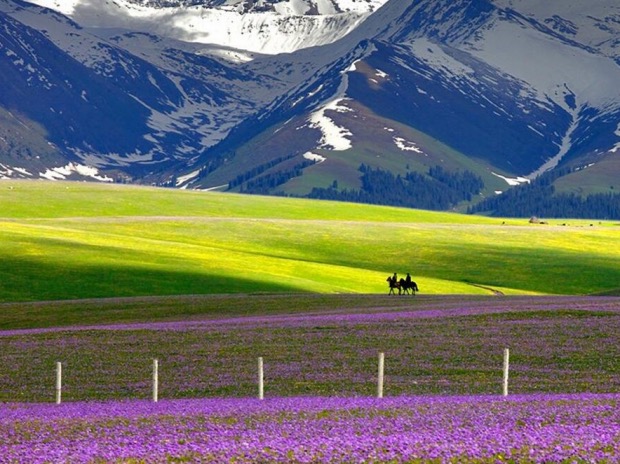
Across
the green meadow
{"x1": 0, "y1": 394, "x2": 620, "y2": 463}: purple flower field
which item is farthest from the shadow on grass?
{"x1": 0, "y1": 394, "x2": 620, "y2": 463}: purple flower field

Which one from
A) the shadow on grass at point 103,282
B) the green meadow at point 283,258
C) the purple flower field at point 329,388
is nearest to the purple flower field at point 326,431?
the purple flower field at point 329,388

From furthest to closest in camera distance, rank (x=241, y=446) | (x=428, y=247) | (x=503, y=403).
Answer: (x=428, y=247), (x=503, y=403), (x=241, y=446)

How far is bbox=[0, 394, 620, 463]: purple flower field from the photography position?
84.2ft

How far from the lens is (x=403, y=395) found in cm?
4066

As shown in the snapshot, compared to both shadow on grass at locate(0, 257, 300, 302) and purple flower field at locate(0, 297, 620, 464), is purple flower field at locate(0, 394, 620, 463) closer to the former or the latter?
purple flower field at locate(0, 297, 620, 464)

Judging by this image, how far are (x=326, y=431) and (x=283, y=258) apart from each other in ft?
375

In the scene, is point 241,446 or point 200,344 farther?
point 200,344

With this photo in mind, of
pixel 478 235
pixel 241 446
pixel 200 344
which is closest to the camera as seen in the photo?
pixel 241 446

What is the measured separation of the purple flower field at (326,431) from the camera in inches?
1011

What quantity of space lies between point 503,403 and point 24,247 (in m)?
95.8

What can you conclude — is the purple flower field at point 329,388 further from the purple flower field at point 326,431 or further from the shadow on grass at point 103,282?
the shadow on grass at point 103,282

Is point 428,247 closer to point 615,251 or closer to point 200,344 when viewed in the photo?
point 615,251

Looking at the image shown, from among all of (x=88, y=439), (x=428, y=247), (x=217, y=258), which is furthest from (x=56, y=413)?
(x=428, y=247)

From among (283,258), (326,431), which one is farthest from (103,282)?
(326,431)
